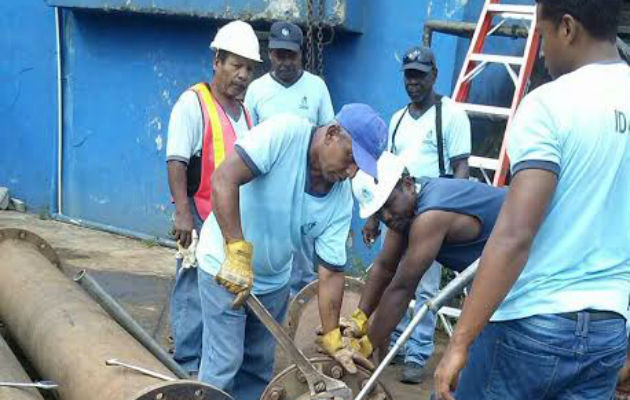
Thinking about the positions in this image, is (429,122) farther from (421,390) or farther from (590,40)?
(590,40)

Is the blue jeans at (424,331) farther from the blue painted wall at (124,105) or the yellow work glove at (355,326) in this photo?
the blue painted wall at (124,105)

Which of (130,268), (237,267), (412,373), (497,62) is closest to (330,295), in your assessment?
(237,267)

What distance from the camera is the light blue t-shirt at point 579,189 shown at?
2398mm

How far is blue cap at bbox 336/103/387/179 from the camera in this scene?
3.45m

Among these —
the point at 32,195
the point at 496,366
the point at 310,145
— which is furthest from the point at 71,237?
the point at 496,366

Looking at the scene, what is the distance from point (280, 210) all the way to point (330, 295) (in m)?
0.44

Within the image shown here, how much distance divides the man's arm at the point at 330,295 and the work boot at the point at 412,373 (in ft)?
5.02

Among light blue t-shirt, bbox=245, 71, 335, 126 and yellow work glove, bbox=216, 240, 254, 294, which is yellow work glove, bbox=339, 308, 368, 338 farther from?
light blue t-shirt, bbox=245, 71, 335, 126

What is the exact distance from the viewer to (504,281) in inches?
94.5

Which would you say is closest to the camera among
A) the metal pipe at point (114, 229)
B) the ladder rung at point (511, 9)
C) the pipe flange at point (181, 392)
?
the pipe flange at point (181, 392)

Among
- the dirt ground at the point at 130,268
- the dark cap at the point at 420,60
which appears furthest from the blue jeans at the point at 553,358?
the dark cap at the point at 420,60

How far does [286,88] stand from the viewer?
240 inches

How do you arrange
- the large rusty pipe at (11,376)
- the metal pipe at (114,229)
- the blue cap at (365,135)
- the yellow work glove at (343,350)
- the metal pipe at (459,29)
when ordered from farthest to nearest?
the metal pipe at (114,229), the metal pipe at (459,29), the yellow work glove at (343,350), the blue cap at (365,135), the large rusty pipe at (11,376)

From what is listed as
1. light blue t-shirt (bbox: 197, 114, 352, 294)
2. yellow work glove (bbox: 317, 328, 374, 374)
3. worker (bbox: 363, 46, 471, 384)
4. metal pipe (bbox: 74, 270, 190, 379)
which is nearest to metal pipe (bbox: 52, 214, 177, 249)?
worker (bbox: 363, 46, 471, 384)
